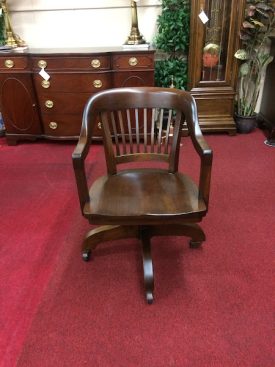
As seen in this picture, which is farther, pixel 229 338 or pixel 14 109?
pixel 14 109

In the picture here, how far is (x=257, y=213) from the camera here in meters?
1.90

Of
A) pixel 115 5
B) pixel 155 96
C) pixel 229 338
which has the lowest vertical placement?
pixel 229 338

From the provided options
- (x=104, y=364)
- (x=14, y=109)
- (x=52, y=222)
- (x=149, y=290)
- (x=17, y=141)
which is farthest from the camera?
(x=17, y=141)

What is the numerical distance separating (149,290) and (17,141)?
7.65 feet

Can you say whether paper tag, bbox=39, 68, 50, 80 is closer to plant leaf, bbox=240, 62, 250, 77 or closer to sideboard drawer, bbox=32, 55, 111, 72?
sideboard drawer, bbox=32, 55, 111, 72

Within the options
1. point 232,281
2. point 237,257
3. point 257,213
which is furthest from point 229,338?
point 257,213

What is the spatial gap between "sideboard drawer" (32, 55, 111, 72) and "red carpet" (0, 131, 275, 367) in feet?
3.91

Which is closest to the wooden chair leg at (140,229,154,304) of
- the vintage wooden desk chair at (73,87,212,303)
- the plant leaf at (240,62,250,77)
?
the vintage wooden desk chair at (73,87,212,303)

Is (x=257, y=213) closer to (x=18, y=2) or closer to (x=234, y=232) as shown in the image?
(x=234, y=232)

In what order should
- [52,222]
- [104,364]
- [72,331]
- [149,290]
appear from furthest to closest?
1. [52,222]
2. [149,290]
3. [72,331]
4. [104,364]

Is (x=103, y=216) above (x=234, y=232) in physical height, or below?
above

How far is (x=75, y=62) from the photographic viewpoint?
2.56 meters

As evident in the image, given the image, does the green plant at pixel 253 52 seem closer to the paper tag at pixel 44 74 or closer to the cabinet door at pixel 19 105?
the paper tag at pixel 44 74

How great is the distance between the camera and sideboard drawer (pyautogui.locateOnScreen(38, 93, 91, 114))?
270 centimetres
